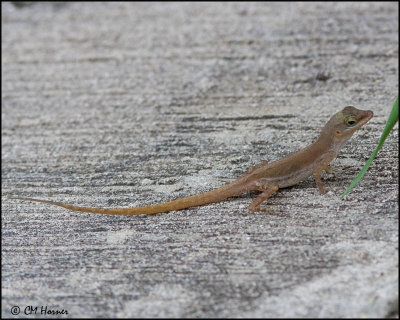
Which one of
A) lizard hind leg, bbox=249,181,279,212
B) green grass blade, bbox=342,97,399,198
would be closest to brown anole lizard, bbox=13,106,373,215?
lizard hind leg, bbox=249,181,279,212

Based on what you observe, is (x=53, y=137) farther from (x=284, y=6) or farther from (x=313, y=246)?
(x=284, y=6)

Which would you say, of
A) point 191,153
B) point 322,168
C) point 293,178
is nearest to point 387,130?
point 322,168

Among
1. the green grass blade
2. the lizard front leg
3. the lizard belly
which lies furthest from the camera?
the lizard belly

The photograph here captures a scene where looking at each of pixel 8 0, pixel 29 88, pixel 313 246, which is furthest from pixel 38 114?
pixel 313 246

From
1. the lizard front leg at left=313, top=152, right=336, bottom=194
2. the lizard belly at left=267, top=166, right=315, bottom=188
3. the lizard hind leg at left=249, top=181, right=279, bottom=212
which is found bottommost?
the lizard hind leg at left=249, top=181, right=279, bottom=212

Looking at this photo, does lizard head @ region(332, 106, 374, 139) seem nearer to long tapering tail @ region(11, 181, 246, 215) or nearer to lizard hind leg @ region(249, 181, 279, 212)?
lizard hind leg @ region(249, 181, 279, 212)

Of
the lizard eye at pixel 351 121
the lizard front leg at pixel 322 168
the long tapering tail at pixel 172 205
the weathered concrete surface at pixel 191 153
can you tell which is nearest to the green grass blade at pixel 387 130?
the weathered concrete surface at pixel 191 153

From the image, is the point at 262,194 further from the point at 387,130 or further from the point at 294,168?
the point at 387,130
